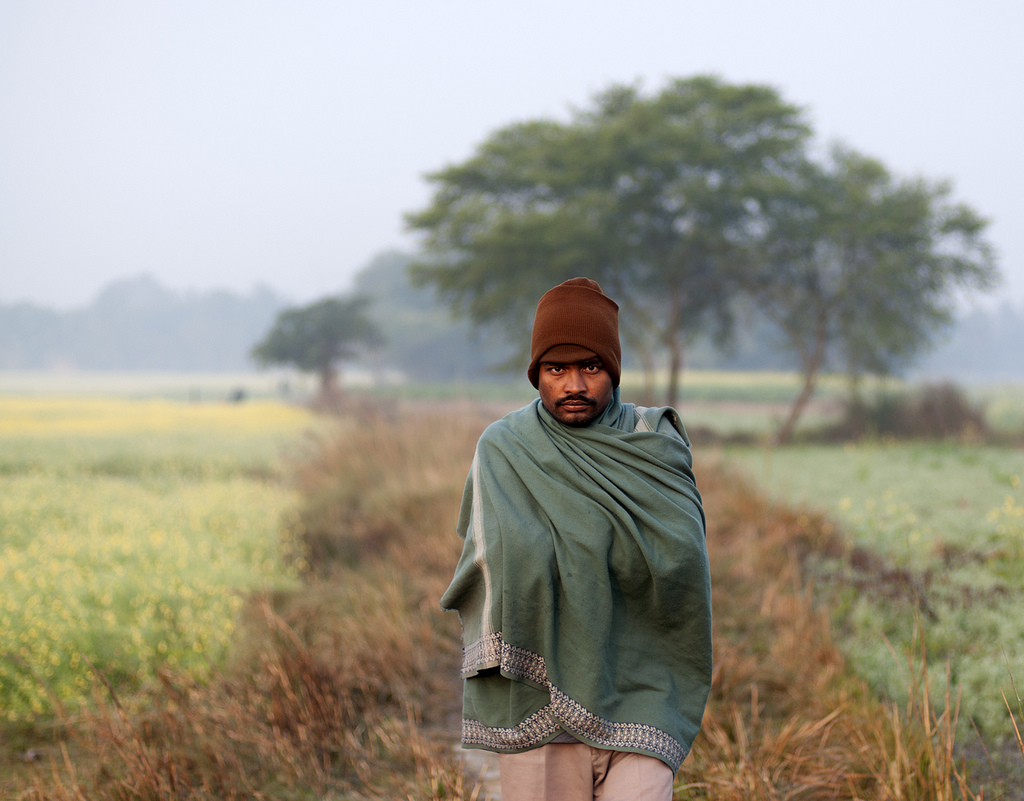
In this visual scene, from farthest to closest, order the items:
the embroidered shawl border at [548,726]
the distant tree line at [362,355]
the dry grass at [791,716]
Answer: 1. the distant tree line at [362,355]
2. the dry grass at [791,716]
3. the embroidered shawl border at [548,726]

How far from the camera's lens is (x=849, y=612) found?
4.91 m

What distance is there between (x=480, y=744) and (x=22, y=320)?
107 feet

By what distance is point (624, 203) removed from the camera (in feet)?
60.5

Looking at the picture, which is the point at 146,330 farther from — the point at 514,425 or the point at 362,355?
the point at 514,425

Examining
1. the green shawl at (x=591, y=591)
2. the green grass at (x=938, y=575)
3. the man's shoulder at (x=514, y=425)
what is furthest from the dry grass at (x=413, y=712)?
the man's shoulder at (x=514, y=425)

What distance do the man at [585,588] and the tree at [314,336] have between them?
1386 inches

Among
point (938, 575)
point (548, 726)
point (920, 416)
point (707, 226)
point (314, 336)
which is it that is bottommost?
point (938, 575)

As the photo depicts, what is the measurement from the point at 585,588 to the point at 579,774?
47 centimetres

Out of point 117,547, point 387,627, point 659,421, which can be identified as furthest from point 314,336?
point 659,421

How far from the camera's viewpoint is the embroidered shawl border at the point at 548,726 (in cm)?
182

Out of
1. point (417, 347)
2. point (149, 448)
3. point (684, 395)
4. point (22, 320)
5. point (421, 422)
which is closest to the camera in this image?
point (421, 422)

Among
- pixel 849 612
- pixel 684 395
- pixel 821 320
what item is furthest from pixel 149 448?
pixel 684 395

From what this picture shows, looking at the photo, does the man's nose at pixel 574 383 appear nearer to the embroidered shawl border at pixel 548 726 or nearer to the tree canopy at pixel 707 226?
A: the embroidered shawl border at pixel 548 726

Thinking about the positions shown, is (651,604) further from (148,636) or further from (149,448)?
(149,448)
